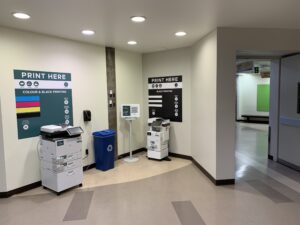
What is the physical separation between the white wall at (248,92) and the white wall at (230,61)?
26.8ft

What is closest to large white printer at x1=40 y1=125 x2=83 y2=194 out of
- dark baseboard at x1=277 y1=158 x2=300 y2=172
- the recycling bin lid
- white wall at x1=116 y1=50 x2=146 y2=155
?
the recycling bin lid

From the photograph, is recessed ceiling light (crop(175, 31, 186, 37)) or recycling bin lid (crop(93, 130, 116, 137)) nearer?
recessed ceiling light (crop(175, 31, 186, 37))

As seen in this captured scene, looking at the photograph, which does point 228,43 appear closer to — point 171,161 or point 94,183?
point 171,161

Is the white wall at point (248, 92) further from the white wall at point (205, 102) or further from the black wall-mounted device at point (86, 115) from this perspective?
the black wall-mounted device at point (86, 115)

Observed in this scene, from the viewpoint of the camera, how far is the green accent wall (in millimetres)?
11117

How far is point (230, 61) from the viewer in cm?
362

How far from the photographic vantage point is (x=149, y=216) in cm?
283

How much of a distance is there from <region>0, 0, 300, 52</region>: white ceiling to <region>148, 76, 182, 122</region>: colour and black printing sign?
1409 millimetres

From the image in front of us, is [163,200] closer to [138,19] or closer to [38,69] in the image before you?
[138,19]

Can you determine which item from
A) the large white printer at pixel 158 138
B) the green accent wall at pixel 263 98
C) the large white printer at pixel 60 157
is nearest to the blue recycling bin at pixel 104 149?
the large white printer at pixel 60 157

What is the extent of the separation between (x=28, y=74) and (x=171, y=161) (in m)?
3.30

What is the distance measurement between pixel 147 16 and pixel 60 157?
2.38 meters

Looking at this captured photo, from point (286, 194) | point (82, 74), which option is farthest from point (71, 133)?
point (286, 194)

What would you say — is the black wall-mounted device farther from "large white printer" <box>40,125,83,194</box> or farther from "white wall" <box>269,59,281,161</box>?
"white wall" <box>269,59,281,161</box>
